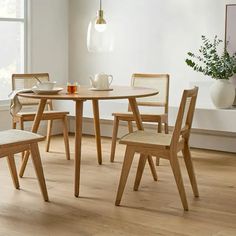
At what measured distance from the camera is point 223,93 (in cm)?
507

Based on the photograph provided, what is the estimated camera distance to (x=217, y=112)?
502cm

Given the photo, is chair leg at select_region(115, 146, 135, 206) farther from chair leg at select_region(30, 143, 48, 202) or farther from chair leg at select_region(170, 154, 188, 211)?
chair leg at select_region(30, 143, 48, 202)

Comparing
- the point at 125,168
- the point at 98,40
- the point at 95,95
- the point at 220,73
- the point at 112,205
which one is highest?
the point at 98,40

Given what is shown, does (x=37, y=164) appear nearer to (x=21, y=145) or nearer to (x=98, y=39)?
(x=21, y=145)

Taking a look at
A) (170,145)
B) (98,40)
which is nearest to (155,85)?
(98,40)

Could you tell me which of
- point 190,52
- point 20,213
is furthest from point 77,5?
point 20,213

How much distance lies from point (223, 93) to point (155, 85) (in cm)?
64

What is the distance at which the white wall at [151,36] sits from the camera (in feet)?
17.9

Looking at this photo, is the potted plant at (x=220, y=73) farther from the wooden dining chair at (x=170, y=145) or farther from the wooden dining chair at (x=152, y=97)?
the wooden dining chair at (x=170, y=145)

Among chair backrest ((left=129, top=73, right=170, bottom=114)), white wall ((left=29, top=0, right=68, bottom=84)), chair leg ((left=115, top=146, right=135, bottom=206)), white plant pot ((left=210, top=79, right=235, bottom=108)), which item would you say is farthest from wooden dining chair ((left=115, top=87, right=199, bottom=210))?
white wall ((left=29, top=0, right=68, bottom=84))

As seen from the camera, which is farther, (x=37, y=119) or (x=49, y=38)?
(x=49, y=38)

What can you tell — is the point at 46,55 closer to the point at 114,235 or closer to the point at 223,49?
the point at 223,49

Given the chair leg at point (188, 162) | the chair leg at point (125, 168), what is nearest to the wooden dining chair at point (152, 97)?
the chair leg at point (188, 162)

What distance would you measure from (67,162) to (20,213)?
1555 millimetres
